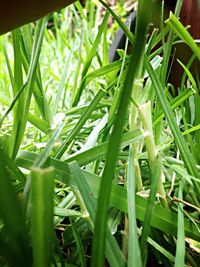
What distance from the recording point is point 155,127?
0.29 m

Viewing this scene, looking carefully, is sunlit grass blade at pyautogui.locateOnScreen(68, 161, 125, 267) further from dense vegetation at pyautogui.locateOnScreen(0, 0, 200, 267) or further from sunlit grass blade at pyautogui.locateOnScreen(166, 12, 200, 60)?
sunlit grass blade at pyautogui.locateOnScreen(166, 12, 200, 60)

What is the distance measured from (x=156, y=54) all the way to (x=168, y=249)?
0.17 metres

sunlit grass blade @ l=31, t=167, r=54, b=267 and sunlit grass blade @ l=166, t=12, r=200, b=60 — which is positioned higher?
sunlit grass blade @ l=166, t=12, r=200, b=60

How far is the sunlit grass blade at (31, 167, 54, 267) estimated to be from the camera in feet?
0.41

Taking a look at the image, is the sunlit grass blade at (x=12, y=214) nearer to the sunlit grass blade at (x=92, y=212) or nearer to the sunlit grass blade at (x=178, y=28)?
the sunlit grass blade at (x=92, y=212)

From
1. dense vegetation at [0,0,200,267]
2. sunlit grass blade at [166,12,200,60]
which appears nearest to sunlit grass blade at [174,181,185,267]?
dense vegetation at [0,0,200,267]

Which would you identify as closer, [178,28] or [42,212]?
[42,212]

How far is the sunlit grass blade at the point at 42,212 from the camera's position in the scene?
0.12 metres

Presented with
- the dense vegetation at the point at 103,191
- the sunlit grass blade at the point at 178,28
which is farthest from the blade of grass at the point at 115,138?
Result: the sunlit grass blade at the point at 178,28

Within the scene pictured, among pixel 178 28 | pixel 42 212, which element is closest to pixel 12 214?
pixel 42 212

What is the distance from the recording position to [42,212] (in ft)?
0.42

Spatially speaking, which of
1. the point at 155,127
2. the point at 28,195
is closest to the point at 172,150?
the point at 155,127

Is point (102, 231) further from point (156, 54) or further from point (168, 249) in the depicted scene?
point (156, 54)

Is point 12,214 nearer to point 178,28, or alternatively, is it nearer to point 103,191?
point 103,191
